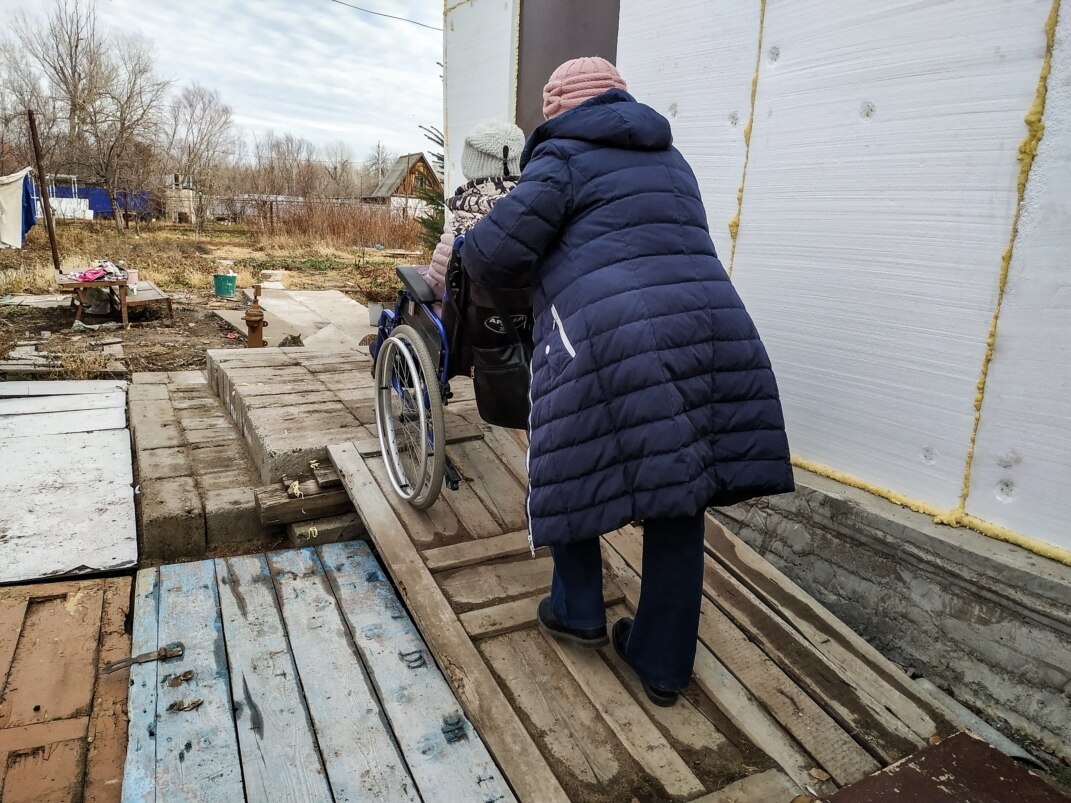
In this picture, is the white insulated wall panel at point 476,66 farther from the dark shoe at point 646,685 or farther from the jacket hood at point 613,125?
the dark shoe at point 646,685

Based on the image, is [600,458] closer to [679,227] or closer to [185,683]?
[679,227]

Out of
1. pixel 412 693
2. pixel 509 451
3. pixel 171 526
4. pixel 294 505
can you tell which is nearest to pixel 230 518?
pixel 171 526

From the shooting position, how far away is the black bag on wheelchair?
6.81 feet

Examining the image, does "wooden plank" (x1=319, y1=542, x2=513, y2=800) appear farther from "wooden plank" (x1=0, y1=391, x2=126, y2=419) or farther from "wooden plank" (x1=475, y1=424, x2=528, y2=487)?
"wooden plank" (x1=0, y1=391, x2=126, y2=419)

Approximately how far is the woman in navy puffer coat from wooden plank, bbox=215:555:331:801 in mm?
740

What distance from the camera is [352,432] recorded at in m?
3.11

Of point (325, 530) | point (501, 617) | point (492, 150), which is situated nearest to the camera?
point (501, 617)

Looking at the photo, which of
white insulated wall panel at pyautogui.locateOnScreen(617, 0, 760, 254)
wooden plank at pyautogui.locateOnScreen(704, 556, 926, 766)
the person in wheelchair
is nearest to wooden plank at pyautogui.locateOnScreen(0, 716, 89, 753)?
the person in wheelchair

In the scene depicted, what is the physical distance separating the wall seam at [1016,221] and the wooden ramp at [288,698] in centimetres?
150

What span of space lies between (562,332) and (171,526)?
203 cm

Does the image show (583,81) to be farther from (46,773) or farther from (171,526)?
(171,526)

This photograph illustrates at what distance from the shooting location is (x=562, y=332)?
5.04 ft

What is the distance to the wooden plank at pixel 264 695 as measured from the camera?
1.51 m

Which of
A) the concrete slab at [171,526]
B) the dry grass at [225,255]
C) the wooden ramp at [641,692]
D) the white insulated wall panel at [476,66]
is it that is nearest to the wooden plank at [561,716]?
the wooden ramp at [641,692]
